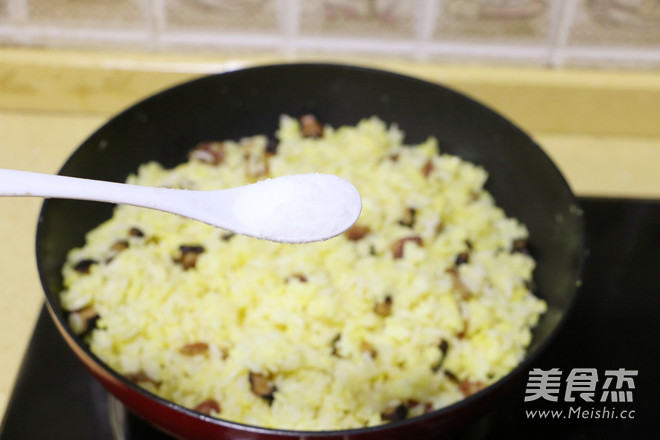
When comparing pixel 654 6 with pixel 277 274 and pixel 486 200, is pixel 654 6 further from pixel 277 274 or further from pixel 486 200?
pixel 277 274

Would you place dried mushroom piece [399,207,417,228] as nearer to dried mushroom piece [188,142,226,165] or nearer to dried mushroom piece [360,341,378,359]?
dried mushroom piece [360,341,378,359]

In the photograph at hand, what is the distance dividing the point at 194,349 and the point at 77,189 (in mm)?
340

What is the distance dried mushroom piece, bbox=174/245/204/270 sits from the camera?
1097mm

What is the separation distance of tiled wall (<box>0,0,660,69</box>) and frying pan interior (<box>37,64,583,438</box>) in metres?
0.23

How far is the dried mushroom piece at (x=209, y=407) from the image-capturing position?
35.6 inches

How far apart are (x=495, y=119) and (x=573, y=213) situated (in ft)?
0.82

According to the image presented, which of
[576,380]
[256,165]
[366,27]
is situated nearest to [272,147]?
[256,165]

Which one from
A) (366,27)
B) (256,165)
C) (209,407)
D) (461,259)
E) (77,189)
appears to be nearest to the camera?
(77,189)

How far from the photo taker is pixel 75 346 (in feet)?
2.64

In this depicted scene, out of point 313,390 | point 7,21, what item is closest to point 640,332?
point 313,390

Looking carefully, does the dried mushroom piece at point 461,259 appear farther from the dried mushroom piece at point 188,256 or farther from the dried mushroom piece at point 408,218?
the dried mushroom piece at point 188,256

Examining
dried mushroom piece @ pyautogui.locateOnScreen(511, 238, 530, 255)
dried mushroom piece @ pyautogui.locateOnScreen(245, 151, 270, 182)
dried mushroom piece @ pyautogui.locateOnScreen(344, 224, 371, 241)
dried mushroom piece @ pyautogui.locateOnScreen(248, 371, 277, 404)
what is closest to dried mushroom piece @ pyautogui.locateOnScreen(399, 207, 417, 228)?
dried mushroom piece @ pyautogui.locateOnScreen(344, 224, 371, 241)

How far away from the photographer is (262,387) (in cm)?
93

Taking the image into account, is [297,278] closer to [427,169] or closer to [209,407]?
[209,407]
